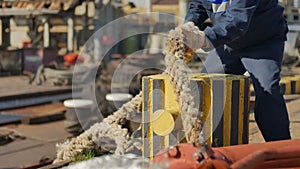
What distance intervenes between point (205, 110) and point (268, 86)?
43cm

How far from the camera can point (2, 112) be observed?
9.94 m

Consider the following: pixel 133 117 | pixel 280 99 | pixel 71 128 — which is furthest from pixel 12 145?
pixel 280 99

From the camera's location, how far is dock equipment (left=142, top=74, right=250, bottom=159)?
263 centimetres

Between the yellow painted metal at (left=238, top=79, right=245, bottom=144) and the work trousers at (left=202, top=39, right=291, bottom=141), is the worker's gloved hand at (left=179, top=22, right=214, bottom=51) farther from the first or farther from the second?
the work trousers at (left=202, top=39, right=291, bottom=141)

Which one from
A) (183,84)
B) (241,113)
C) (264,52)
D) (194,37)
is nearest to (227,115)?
(241,113)

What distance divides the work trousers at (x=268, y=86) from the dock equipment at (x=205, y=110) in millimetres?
175

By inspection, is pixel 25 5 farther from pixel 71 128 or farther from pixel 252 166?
pixel 252 166

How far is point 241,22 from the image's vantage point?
2684 mm

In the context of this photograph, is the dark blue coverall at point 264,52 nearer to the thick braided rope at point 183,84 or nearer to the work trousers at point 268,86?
the work trousers at point 268,86

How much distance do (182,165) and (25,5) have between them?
14855 millimetres

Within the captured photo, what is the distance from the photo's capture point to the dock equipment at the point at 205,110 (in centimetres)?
263

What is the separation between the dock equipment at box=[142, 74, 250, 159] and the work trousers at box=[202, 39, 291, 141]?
0.18 meters

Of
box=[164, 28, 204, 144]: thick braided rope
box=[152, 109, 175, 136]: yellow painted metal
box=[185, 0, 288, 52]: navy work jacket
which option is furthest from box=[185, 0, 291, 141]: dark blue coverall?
box=[152, 109, 175, 136]: yellow painted metal

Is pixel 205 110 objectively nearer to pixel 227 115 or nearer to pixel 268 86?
pixel 227 115
